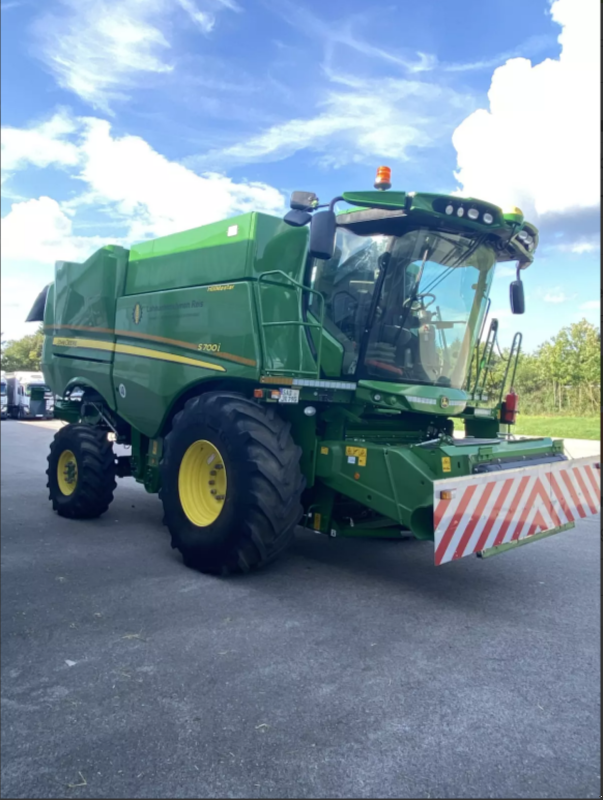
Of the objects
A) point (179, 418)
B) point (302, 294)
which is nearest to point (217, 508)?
point (179, 418)

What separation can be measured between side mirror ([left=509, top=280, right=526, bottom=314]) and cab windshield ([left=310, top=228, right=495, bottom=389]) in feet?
1.49

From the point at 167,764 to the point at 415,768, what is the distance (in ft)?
3.35

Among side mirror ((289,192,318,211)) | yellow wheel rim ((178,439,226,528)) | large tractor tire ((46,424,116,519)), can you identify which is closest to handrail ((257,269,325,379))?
side mirror ((289,192,318,211))

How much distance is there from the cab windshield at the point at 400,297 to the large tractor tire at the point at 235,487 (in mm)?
941

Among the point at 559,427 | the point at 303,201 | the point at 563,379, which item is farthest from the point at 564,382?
the point at 303,201

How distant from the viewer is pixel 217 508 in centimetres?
541

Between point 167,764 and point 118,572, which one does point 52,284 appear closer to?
point 118,572

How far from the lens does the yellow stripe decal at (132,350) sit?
5676 millimetres

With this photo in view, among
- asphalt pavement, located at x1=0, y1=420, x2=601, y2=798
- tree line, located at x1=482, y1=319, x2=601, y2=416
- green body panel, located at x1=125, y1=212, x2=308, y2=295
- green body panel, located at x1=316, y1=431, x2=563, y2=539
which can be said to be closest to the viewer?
asphalt pavement, located at x1=0, y1=420, x2=601, y2=798

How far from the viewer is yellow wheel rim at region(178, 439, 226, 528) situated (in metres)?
5.42

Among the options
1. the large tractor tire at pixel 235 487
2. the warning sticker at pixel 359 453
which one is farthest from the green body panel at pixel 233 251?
the warning sticker at pixel 359 453

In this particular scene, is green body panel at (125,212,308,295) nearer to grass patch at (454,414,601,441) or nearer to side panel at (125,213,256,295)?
side panel at (125,213,256,295)

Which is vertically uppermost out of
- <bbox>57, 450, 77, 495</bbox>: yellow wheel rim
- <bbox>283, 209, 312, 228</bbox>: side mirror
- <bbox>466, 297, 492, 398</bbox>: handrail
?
<bbox>283, 209, 312, 228</bbox>: side mirror

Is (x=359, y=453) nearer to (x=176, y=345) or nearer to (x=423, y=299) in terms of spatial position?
(x=423, y=299)
